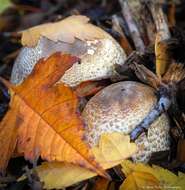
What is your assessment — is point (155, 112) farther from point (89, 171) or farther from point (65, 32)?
point (65, 32)

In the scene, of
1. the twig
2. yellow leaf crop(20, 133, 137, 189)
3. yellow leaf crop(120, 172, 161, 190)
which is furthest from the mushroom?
yellow leaf crop(120, 172, 161, 190)

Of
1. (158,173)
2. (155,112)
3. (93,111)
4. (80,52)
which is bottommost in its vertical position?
(158,173)

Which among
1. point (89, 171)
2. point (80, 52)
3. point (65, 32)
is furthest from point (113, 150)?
point (65, 32)

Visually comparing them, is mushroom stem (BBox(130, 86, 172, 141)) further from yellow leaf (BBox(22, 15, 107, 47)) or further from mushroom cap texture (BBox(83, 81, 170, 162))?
yellow leaf (BBox(22, 15, 107, 47))

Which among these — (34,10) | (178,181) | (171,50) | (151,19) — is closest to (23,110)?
(178,181)

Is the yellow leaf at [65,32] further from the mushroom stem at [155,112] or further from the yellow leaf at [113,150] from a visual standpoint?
the yellow leaf at [113,150]
